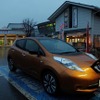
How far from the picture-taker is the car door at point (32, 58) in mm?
7822

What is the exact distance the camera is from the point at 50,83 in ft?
23.4

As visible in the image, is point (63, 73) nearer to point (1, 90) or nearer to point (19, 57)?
point (1, 90)

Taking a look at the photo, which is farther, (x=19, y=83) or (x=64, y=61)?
(x=19, y=83)

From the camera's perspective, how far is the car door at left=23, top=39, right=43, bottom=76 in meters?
7.82

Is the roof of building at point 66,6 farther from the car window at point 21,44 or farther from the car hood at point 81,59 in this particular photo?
the car hood at point 81,59

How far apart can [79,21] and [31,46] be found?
20.1m

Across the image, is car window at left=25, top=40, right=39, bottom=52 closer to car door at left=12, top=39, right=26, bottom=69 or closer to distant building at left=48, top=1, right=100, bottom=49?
car door at left=12, top=39, right=26, bottom=69

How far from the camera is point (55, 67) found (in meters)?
6.84

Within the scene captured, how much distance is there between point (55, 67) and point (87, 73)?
34.2 inches

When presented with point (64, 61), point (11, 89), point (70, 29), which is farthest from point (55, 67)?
point (70, 29)

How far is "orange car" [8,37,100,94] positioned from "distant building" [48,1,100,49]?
15.0 metres

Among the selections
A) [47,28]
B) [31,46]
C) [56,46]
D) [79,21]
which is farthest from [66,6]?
[56,46]

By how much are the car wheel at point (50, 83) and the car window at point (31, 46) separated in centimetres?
112

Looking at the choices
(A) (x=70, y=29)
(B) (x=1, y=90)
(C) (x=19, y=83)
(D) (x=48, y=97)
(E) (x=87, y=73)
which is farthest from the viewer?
(A) (x=70, y=29)
